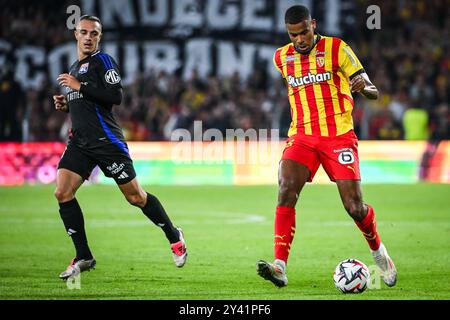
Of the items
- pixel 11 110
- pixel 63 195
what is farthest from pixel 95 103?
pixel 11 110

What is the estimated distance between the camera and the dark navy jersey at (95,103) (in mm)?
8648

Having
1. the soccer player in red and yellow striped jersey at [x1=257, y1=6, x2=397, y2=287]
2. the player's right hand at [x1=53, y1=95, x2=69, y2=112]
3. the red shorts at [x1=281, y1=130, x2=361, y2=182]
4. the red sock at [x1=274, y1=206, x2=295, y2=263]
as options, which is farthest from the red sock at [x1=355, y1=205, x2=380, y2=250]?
the player's right hand at [x1=53, y1=95, x2=69, y2=112]

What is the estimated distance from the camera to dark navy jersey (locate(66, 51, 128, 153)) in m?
8.65

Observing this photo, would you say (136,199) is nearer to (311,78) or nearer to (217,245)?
(311,78)

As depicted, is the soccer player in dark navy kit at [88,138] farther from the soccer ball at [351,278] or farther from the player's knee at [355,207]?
the soccer ball at [351,278]

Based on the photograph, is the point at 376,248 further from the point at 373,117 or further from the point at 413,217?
the point at 373,117

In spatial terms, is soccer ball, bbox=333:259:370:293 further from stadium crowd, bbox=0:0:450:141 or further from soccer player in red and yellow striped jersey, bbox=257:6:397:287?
stadium crowd, bbox=0:0:450:141

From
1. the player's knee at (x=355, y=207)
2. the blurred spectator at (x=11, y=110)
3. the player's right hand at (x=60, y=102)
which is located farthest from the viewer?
the blurred spectator at (x=11, y=110)

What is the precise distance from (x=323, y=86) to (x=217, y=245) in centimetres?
360

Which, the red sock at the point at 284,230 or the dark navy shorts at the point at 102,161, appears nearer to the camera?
the red sock at the point at 284,230

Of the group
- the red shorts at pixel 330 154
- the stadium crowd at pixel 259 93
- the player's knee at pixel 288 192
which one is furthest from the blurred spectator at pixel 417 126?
the player's knee at pixel 288 192

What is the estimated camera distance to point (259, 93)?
2572 cm

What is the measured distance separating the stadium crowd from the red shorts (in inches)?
547

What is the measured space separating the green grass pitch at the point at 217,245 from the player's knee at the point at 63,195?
0.71m
